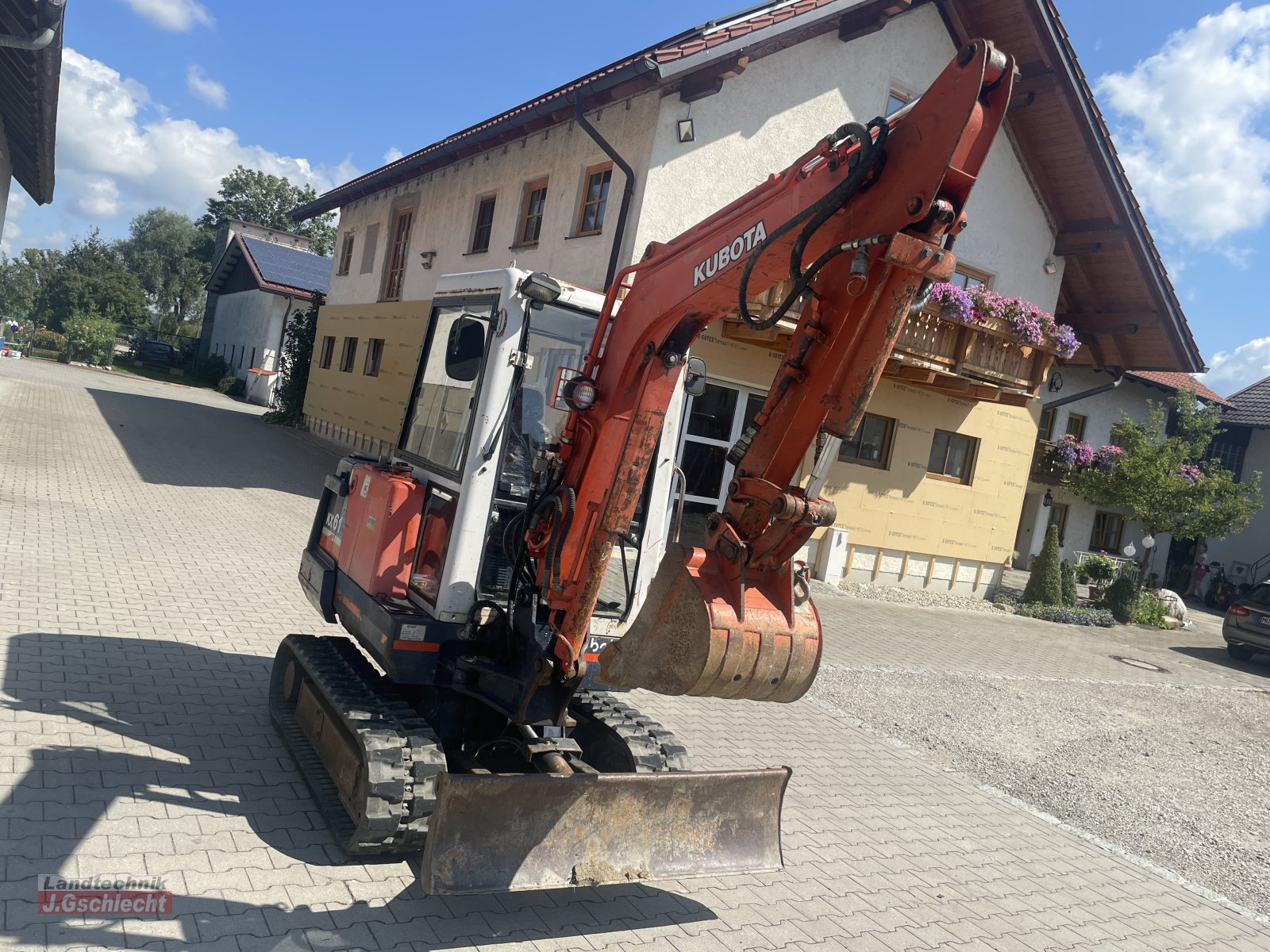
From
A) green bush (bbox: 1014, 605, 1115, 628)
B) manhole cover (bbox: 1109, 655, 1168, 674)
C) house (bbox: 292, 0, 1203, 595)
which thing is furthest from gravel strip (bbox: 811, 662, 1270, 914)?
green bush (bbox: 1014, 605, 1115, 628)

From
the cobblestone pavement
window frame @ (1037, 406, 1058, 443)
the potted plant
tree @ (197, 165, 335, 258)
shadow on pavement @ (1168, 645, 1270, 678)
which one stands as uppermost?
tree @ (197, 165, 335, 258)

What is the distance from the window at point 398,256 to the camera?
19.3 metres

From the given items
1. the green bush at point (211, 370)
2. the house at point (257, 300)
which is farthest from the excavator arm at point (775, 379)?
the green bush at point (211, 370)

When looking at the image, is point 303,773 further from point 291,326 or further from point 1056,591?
point 291,326

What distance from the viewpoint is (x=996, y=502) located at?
56.4ft

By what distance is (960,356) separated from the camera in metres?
14.2

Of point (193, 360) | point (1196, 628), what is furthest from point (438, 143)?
point (193, 360)

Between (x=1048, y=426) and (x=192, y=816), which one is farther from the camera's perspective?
(x=1048, y=426)

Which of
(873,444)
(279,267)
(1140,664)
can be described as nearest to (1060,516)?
(1140,664)

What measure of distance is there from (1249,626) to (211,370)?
37860mm

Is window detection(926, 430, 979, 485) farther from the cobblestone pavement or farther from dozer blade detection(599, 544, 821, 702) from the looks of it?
dozer blade detection(599, 544, 821, 702)

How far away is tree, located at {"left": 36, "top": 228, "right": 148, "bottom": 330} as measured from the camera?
179 feet

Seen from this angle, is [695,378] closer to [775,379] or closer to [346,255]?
[775,379]

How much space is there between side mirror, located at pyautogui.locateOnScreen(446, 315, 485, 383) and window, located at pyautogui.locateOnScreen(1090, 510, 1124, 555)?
21.9 m
